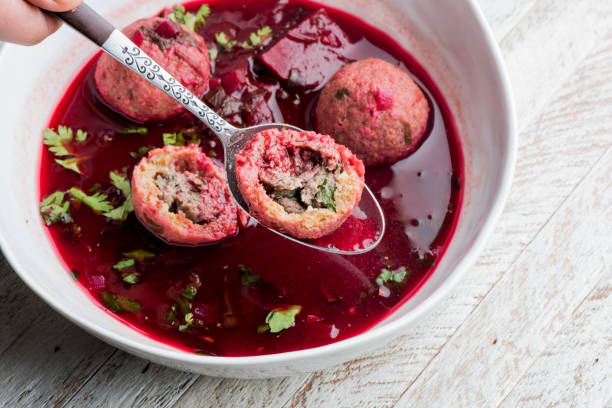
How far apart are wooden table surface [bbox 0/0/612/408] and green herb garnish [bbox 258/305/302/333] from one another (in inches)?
9.6

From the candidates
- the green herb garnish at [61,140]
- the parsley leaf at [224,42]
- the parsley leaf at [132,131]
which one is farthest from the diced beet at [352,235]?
the green herb garnish at [61,140]

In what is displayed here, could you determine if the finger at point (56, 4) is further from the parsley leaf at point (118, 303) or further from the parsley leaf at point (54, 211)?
the parsley leaf at point (118, 303)

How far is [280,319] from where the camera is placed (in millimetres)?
2291

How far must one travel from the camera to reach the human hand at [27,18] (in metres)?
1.74

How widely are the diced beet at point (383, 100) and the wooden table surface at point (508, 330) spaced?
2.47 ft

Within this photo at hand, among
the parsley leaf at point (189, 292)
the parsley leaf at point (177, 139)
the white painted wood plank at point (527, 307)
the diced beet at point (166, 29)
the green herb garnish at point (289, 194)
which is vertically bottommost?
the white painted wood plank at point (527, 307)

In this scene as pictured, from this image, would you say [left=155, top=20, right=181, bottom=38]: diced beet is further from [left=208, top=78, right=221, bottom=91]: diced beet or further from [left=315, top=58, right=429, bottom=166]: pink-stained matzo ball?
[left=315, top=58, right=429, bottom=166]: pink-stained matzo ball

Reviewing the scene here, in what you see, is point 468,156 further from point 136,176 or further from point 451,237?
point 136,176

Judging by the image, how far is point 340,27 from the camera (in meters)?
2.81

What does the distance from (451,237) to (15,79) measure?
1938mm

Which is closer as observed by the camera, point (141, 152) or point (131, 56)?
point (131, 56)

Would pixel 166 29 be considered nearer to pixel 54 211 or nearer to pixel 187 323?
pixel 54 211

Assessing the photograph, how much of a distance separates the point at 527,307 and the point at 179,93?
1.68 metres

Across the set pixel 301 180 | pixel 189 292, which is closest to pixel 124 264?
pixel 189 292
